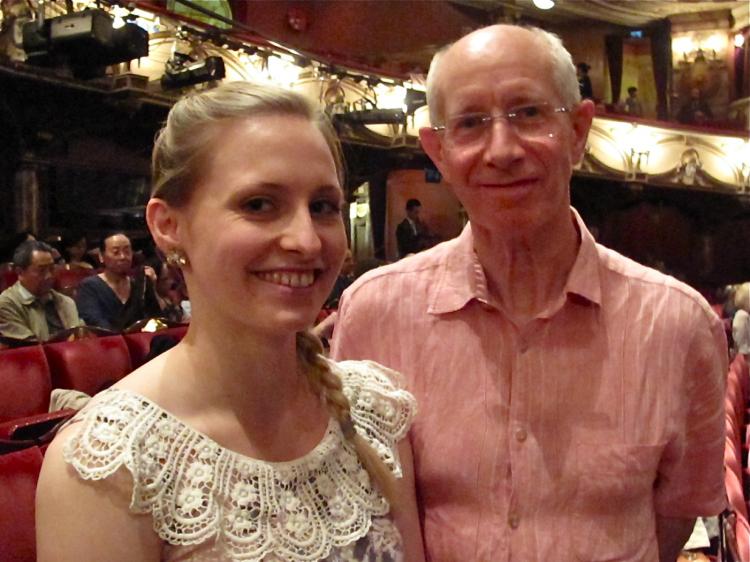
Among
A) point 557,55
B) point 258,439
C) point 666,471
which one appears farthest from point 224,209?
point 666,471

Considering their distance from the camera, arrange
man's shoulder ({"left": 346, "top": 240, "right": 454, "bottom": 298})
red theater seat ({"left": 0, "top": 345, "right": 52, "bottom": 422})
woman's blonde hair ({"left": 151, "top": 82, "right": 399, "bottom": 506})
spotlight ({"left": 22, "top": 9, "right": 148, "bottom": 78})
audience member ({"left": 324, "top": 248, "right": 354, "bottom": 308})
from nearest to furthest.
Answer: woman's blonde hair ({"left": 151, "top": 82, "right": 399, "bottom": 506})
man's shoulder ({"left": 346, "top": 240, "right": 454, "bottom": 298})
red theater seat ({"left": 0, "top": 345, "right": 52, "bottom": 422})
audience member ({"left": 324, "top": 248, "right": 354, "bottom": 308})
spotlight ({"left": 22, "top": 9, "right": 148, "bottom": 78})

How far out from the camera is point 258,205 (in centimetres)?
95

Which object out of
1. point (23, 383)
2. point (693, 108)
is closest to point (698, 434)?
point (23, 383)

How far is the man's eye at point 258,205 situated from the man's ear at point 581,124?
63cm

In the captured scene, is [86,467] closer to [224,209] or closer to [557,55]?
[224,209]

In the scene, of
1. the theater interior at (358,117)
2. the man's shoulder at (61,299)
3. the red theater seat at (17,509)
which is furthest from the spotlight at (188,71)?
the red theater seat at (17,509)

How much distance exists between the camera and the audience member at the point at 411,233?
36.0 feet

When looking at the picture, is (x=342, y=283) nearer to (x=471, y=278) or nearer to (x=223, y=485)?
(x=471, y=278)

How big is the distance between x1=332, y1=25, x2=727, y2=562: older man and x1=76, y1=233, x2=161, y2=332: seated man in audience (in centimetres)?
365

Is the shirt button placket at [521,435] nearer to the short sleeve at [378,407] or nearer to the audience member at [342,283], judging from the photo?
the short sleeve at [378,407]

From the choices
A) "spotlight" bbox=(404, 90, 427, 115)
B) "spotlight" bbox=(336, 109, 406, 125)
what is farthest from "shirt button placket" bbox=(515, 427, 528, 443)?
"spotlight" bbox=(404, 90, 427, 115)

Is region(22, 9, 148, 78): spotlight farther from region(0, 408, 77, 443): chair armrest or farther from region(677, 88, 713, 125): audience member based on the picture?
region(677, 88, 713, 125): audience member

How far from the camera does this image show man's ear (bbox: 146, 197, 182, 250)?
39.9 inches

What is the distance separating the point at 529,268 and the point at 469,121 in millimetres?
274
